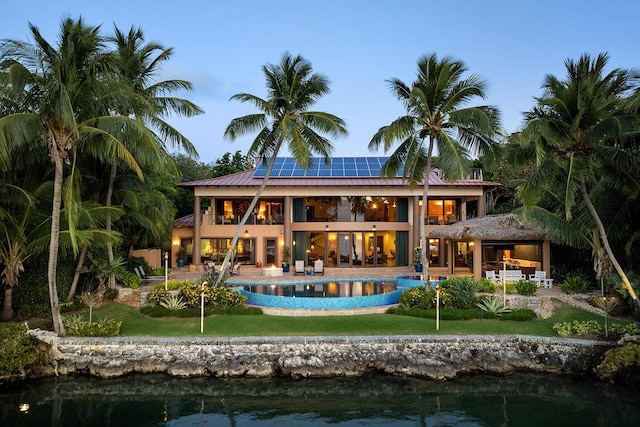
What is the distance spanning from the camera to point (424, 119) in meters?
15.2

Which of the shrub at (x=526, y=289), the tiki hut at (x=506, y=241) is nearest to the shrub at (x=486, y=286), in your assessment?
the shrub at (x=526, y=289)

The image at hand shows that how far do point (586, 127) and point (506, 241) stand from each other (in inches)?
304

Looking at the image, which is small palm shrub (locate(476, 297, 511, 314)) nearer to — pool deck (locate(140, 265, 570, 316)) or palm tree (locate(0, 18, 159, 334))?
pool deck (locate(140, 265, 570, 316))

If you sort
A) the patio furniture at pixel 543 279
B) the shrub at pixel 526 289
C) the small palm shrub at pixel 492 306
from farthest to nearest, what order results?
the patio furniture at pixel 543 279
the shrub at pixel 526 289
the small palm shrub at pixel 492 306

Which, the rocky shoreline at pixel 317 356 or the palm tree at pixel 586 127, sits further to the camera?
the palm tree at pixel 586 127

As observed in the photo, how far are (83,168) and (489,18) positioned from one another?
20.0 metres

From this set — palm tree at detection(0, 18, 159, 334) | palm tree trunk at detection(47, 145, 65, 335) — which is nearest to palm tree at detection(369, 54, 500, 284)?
palm tree at detection(0, 18, 159, 334)

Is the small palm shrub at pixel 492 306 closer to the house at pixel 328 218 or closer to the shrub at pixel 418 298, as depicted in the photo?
the shrub at pixel 418 298

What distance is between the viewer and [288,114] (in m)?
16.0

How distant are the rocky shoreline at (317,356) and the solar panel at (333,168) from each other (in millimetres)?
14961

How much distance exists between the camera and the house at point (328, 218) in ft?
80.3

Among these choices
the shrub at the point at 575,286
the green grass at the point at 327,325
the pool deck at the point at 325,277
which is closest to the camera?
the green grass at the point at 327,325

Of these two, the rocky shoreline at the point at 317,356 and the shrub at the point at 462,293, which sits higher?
the shrub at the point at 462,293

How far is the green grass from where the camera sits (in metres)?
11.9
